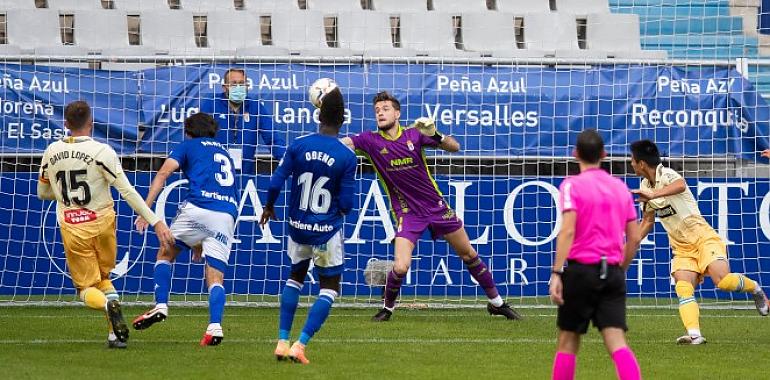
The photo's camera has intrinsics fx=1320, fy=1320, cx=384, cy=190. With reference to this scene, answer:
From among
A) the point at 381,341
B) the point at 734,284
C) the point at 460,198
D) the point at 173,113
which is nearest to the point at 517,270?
the point at 460,198

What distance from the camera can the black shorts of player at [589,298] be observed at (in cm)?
720

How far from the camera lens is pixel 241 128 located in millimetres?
14508

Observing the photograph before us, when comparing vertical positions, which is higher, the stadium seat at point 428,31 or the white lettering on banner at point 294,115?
the stadium seat at point 428,31

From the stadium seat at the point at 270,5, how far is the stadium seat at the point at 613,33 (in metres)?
4.45

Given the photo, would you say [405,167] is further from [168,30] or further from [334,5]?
[334,5]

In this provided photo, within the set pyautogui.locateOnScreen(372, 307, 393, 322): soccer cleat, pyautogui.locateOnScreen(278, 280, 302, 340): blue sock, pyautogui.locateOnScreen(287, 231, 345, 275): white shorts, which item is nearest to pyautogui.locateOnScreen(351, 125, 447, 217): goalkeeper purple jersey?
pyautogui.locateOnScreen(372, 307, 393, 322): soccer cleat

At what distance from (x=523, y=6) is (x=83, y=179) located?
39.1 ft

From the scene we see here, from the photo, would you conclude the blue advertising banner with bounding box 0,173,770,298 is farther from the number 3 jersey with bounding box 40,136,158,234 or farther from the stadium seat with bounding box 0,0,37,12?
the stadium seat with bounding box 0,0,37,12

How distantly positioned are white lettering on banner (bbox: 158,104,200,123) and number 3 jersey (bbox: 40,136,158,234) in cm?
500

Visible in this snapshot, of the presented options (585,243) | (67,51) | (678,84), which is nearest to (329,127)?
(585,243)

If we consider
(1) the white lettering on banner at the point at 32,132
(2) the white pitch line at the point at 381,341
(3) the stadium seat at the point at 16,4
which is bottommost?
(2) the white pitch line at the point at 381,341

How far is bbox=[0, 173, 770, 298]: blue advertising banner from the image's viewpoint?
1466 cm

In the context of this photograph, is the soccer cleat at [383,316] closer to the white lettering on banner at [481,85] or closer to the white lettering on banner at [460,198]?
the white lettering on banner at [460,198]

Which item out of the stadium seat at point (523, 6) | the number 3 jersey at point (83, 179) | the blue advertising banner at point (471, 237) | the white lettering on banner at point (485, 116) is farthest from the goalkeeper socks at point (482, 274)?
the stadium seat at point (523, 6)
